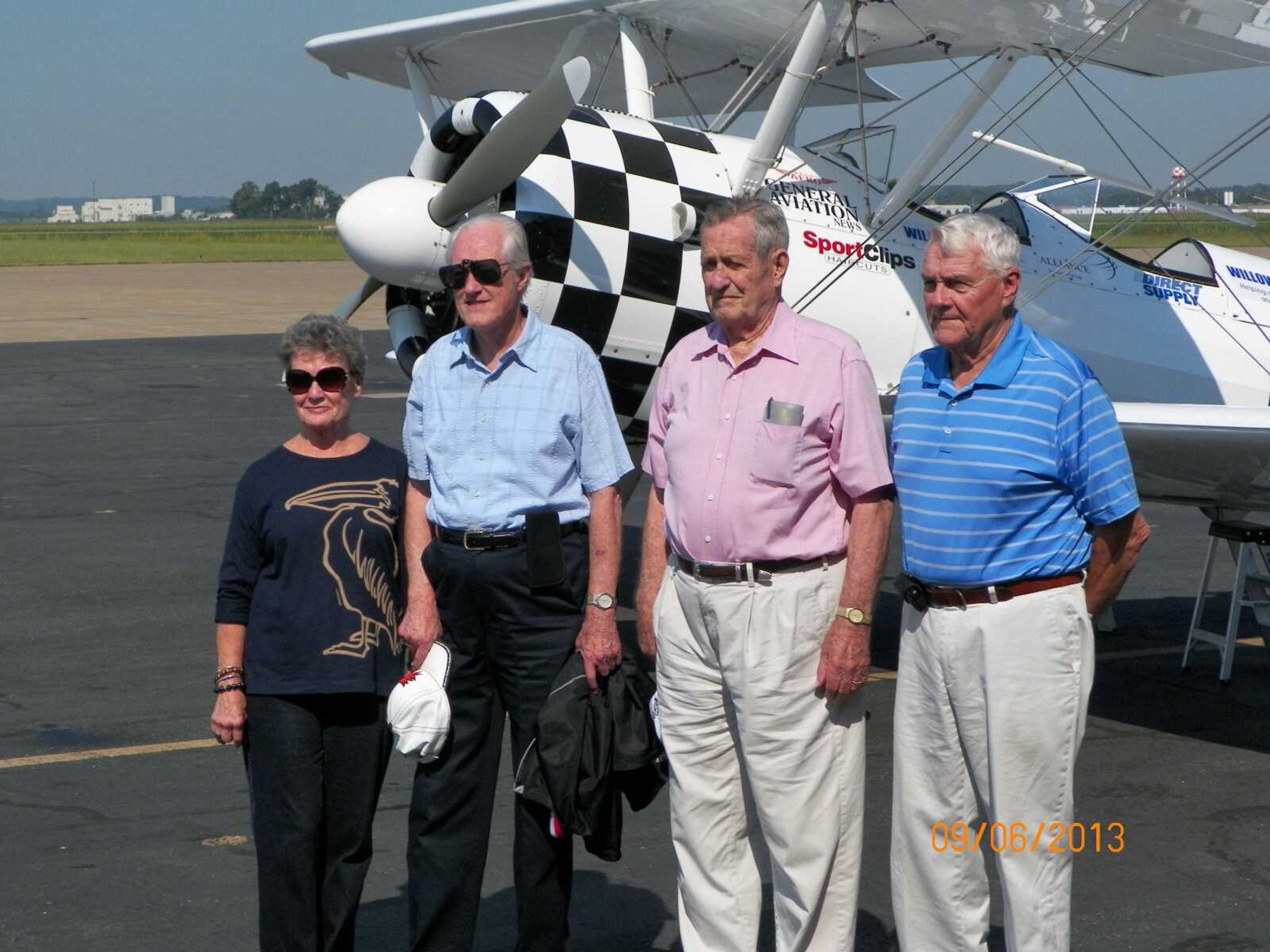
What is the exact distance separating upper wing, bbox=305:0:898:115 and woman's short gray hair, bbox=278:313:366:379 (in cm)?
398

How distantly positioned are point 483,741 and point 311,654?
0.51 meters

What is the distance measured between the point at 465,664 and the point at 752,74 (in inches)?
171

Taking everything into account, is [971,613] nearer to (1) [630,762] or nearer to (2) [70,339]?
(1) [630,762]

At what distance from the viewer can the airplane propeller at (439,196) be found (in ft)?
18.8

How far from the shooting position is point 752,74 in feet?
23.7

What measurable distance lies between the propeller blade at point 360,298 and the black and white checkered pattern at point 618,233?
94 centimetres

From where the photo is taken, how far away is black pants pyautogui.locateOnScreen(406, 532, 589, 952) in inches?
143

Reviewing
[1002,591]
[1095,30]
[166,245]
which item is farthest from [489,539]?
[166,245]

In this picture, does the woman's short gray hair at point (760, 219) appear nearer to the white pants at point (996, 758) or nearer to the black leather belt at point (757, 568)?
the black leather belt at point (757, 568)

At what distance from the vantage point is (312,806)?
345 cm

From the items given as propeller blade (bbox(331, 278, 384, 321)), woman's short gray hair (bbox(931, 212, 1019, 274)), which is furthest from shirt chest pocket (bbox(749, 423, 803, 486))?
propeller blade (bbox(331, 278, 384, 321))

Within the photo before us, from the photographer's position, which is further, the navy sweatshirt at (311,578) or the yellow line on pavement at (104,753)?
the yellow line on pavement at (104,753)

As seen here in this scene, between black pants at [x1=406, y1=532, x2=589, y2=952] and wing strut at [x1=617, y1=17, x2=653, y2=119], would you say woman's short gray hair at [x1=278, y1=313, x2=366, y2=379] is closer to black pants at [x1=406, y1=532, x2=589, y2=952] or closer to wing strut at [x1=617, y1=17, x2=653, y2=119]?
black pants at [x1=406, y1=532, x2=589, y2=952]

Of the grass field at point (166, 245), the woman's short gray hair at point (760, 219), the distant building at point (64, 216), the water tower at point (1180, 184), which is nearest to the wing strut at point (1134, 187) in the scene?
the water tower at point (1180, 184)
